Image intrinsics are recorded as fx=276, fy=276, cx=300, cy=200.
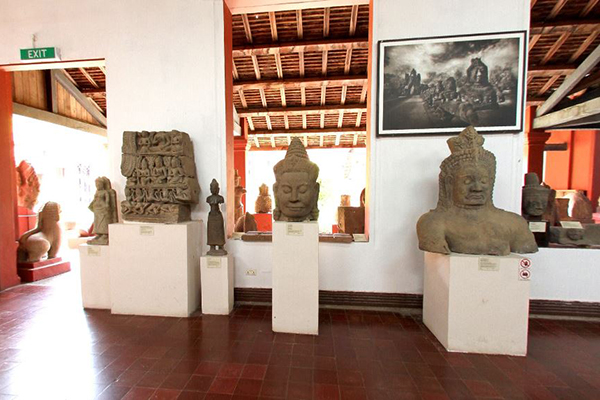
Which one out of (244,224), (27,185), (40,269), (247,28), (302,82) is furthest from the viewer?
(302,82)

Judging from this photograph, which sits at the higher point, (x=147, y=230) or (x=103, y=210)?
(x=103, y=210)

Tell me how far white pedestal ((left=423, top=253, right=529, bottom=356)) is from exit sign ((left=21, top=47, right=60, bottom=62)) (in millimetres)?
5730

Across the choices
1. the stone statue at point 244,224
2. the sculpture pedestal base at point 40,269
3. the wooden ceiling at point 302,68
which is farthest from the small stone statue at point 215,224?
the sculpture pedestal base at point 40,269

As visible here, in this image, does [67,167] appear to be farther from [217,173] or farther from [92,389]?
[92,389]

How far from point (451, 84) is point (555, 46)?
4.07 meters

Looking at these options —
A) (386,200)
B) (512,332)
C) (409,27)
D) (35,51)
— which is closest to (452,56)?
(409,27)

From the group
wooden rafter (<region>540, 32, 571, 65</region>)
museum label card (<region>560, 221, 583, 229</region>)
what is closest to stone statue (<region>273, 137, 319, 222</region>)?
museum label card (<region>560, 221, 583, 229</region>)

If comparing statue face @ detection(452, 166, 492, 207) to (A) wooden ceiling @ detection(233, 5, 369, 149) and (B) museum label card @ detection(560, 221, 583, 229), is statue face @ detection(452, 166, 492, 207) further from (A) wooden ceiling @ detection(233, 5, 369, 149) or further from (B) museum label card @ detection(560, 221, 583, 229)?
(A) wooden ceiling @ detection(233, 5, 369, 149)

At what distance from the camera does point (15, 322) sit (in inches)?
128

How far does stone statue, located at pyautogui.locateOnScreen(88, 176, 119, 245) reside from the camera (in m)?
3.85

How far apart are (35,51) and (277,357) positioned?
17.2ft

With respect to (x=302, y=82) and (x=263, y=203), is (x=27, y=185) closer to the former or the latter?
(x=263, y=203)

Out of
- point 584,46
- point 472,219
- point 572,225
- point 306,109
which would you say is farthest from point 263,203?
point 584,46

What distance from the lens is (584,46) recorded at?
5469 millimetres
